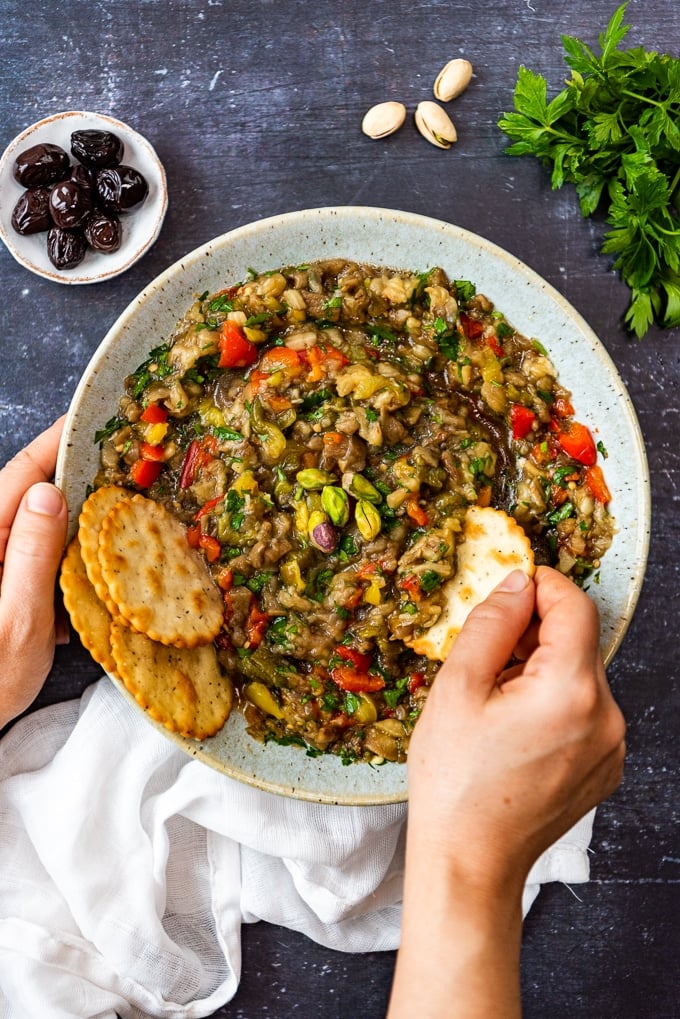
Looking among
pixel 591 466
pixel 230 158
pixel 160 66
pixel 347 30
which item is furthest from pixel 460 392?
pixel 160 66

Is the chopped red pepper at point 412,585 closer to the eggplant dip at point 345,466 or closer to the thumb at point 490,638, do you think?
the eggplant dip at point 345,466

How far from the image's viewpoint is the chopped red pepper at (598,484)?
371cm

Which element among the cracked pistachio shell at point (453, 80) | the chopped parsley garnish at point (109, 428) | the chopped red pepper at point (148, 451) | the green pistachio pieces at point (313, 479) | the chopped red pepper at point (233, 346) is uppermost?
the cracked pistachio shell at point (453, 80)

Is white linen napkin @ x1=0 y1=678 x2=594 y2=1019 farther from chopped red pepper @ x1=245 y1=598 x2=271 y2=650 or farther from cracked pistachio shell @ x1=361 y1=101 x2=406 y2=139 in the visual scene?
cracked pistachio shell @ x1=361 y1=101 x2=406 y2=139

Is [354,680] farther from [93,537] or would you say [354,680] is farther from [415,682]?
[93,537]

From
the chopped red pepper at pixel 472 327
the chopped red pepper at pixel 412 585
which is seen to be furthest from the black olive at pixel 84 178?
the chopped red pepper at pixel 412 585

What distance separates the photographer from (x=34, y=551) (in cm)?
348

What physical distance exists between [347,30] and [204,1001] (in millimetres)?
4813

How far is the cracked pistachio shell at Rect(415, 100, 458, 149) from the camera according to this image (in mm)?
4160

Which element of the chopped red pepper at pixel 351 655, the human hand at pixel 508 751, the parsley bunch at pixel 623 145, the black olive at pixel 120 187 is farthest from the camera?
the black olive at pixel 120 187

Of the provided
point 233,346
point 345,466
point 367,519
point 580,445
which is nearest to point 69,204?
point 233,346

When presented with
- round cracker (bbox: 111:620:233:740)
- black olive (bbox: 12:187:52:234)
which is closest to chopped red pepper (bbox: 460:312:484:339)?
round cracker (bbox: 111:620:233:740)

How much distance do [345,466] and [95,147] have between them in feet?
6.45

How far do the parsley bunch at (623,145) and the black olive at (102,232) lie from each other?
190cm
